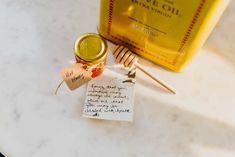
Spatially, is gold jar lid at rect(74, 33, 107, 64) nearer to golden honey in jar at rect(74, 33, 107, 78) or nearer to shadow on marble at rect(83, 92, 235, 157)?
golden honey in jar at rect(74, 33, 107, 78)

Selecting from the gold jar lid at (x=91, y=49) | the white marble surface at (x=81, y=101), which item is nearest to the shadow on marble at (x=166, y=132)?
the white marble surface at (x=81, y=101)

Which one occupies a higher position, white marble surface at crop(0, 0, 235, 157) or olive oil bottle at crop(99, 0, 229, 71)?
olive oil bottle at crop(99, 0, 229, 71)

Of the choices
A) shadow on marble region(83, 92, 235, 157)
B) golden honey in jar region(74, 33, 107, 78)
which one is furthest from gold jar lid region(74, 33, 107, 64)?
shadow on marble region(83, 92, 235, 157)

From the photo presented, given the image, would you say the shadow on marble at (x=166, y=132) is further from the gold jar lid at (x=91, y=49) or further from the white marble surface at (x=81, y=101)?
the gold jar lid at (x=91, y=49)

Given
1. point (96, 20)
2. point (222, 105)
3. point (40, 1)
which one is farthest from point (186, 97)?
point (40, 1)

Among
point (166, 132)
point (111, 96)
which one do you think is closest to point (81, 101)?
point (111, 96)

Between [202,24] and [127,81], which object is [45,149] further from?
[202,24]
